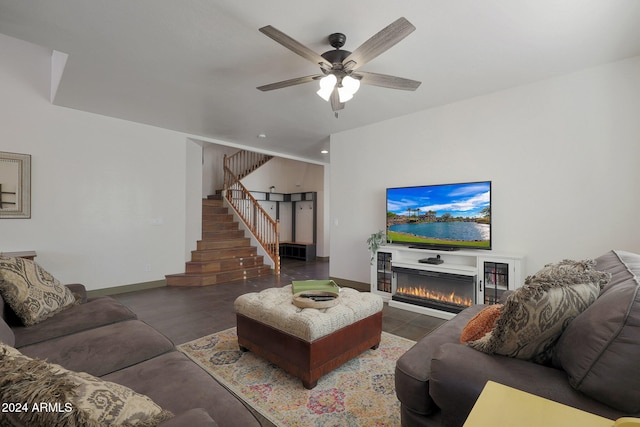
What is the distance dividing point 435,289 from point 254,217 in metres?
4.67

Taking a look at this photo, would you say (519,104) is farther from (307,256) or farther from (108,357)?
(307,256)

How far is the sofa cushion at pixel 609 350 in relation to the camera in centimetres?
94

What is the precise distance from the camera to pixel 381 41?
2.06m

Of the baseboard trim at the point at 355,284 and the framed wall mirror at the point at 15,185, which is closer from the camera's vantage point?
the framed wall mirror at the point at 15,185

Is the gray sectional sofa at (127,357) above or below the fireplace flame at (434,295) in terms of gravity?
above

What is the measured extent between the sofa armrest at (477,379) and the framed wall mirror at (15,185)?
5226 millimetres

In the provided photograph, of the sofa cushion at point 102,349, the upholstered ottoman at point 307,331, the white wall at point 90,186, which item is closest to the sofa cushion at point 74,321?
the sofa cushion at point 102,349

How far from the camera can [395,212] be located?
4355 millimetres

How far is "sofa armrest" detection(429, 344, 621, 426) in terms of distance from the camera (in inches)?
42.7

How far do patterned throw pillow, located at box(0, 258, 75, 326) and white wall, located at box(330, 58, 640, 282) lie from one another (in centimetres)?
413

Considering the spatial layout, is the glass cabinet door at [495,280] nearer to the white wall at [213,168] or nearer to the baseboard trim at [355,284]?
the baseboard trim at [355,284]

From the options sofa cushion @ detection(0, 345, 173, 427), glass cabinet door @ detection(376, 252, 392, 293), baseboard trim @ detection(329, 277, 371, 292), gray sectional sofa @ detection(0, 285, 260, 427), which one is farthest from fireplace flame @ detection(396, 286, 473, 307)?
sofa cushion @ detection(0, 345, 173, 427)

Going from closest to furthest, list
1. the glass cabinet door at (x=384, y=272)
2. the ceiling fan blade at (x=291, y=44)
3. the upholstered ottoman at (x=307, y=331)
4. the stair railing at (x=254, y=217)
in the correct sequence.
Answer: the ceiling fan blade at (x=291, y=44)
the upholstered ottoman at (x=307, y=331)
the glass cabinet door at (x=384, y=272)
the stair railing at (x=254, y=217)

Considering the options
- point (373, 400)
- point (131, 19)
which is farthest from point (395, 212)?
point (131, 19)
